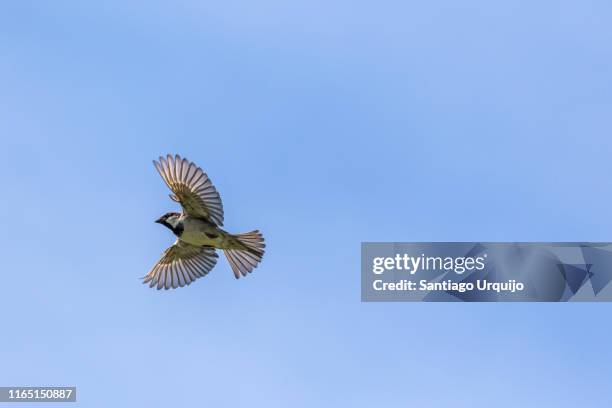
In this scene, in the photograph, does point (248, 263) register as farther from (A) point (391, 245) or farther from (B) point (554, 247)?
(B) point (554, 247)

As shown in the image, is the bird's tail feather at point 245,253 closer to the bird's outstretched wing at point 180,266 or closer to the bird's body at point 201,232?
the bird's body at point 201,232

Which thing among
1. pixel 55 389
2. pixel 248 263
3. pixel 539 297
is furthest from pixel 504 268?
pixel 55 389

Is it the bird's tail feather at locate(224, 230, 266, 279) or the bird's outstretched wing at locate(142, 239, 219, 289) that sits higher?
the bird's outstretched wing at locate(142, 239, 219, 289)

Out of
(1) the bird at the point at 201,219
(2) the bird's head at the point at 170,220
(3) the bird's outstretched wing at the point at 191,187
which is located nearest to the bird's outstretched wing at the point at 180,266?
(1) the bird at the point at 201,219

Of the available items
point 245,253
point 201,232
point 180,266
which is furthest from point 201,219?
point 180,266

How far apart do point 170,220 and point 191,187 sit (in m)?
1.12

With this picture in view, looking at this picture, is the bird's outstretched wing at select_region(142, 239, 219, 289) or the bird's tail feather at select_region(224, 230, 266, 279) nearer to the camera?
the bird's tail feather at select_region(224, 230, 266, 279)

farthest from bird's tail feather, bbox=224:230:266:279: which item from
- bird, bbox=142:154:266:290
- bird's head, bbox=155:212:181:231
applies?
bird's head, bbox=155:212:181:231

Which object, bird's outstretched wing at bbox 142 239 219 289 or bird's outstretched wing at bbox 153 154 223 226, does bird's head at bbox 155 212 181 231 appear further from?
bird's outstretched wing at bbox 142 239 219 289

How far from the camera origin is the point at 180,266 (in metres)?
33.7

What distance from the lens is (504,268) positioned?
34.7 m

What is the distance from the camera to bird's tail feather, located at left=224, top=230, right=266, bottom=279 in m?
31.4

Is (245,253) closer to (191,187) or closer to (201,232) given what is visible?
(201,232)

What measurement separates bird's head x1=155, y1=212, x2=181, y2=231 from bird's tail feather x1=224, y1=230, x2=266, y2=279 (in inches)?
41.0
